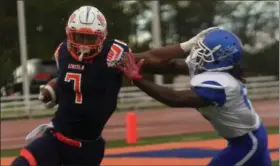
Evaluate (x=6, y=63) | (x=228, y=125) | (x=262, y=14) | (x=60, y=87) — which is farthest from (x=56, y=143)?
(x=262, y=14)

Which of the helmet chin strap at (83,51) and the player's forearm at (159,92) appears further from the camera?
the helmet chin strap at (83,51)

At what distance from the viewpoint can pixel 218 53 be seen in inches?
162

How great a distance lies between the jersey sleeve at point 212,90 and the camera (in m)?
4.05

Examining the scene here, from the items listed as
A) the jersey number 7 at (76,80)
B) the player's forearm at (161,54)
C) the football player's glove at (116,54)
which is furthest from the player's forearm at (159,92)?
the player's forearm at (161,54)

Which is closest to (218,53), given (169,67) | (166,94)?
(166,94)

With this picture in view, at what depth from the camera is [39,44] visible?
2308 cm

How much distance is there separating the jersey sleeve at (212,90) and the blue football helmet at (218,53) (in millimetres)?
95

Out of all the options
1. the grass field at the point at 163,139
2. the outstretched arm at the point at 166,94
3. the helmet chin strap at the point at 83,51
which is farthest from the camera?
the grass field at the point at 163,139

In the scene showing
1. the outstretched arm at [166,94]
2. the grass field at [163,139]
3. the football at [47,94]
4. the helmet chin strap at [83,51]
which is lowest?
the grass field at [163,139]

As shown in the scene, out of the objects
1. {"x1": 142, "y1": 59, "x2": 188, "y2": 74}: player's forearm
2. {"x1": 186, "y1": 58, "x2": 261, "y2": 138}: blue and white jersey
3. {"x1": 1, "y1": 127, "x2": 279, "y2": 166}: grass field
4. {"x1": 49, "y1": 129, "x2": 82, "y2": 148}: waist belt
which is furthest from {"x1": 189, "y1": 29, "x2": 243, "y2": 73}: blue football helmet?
{"x1": 1, "y1": 127, "x2": 279, "y2": 166}: grass field

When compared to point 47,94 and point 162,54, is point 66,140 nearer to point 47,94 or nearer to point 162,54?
point 47,94

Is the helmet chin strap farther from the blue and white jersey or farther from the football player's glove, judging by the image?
the blue and white jersey

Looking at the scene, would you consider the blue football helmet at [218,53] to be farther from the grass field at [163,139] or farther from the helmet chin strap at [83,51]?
the grass field at [163,139]

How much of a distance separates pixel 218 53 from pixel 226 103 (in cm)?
32
